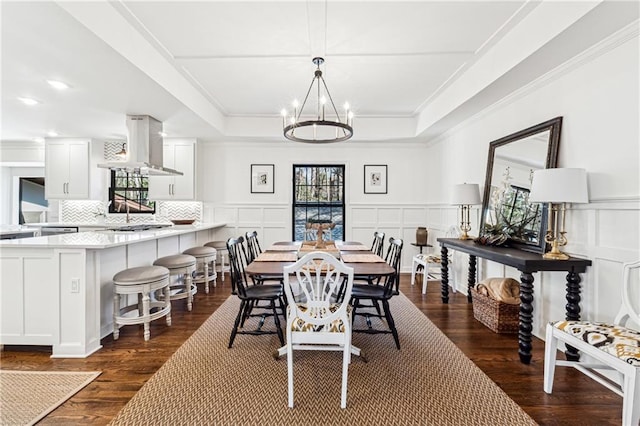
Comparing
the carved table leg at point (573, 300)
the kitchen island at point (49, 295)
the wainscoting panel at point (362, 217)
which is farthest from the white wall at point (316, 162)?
the carved table leg at point (573, 300)

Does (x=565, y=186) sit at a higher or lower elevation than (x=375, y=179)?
lower

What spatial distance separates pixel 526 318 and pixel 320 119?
3.85 meters

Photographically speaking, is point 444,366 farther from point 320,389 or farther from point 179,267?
point 179,267

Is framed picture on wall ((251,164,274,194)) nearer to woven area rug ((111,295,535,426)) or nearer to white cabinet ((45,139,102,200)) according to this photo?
white cabinet ((45,139,102,200))

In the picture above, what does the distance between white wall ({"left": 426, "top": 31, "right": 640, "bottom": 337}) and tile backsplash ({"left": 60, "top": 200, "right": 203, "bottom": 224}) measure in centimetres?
553

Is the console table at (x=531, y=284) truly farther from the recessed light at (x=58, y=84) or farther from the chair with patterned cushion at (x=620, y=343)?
the recessed light at (x=58, y=84)

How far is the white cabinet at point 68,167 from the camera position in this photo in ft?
18.3

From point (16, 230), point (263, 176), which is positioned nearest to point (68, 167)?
point (16, 230)

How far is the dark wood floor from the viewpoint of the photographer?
189 centimetres

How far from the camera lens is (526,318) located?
2.49 metres

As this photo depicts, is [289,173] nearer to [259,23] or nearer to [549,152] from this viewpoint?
[259,23]

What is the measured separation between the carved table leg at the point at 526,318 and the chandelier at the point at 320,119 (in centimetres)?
210

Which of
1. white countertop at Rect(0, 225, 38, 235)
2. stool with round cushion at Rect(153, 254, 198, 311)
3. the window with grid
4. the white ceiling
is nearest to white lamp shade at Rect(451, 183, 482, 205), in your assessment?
the white ceiling

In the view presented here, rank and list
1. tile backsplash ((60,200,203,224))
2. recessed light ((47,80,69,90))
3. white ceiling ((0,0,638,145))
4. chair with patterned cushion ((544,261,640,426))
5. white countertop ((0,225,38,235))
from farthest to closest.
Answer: tile backsplash ((60,200,203,224)), white countertop ((0,225,38,235)), recessed light ((47,80,69,90)), white ceiling ((0,0,638,145)), chair with patterned cushion ((544,261,640,426))
